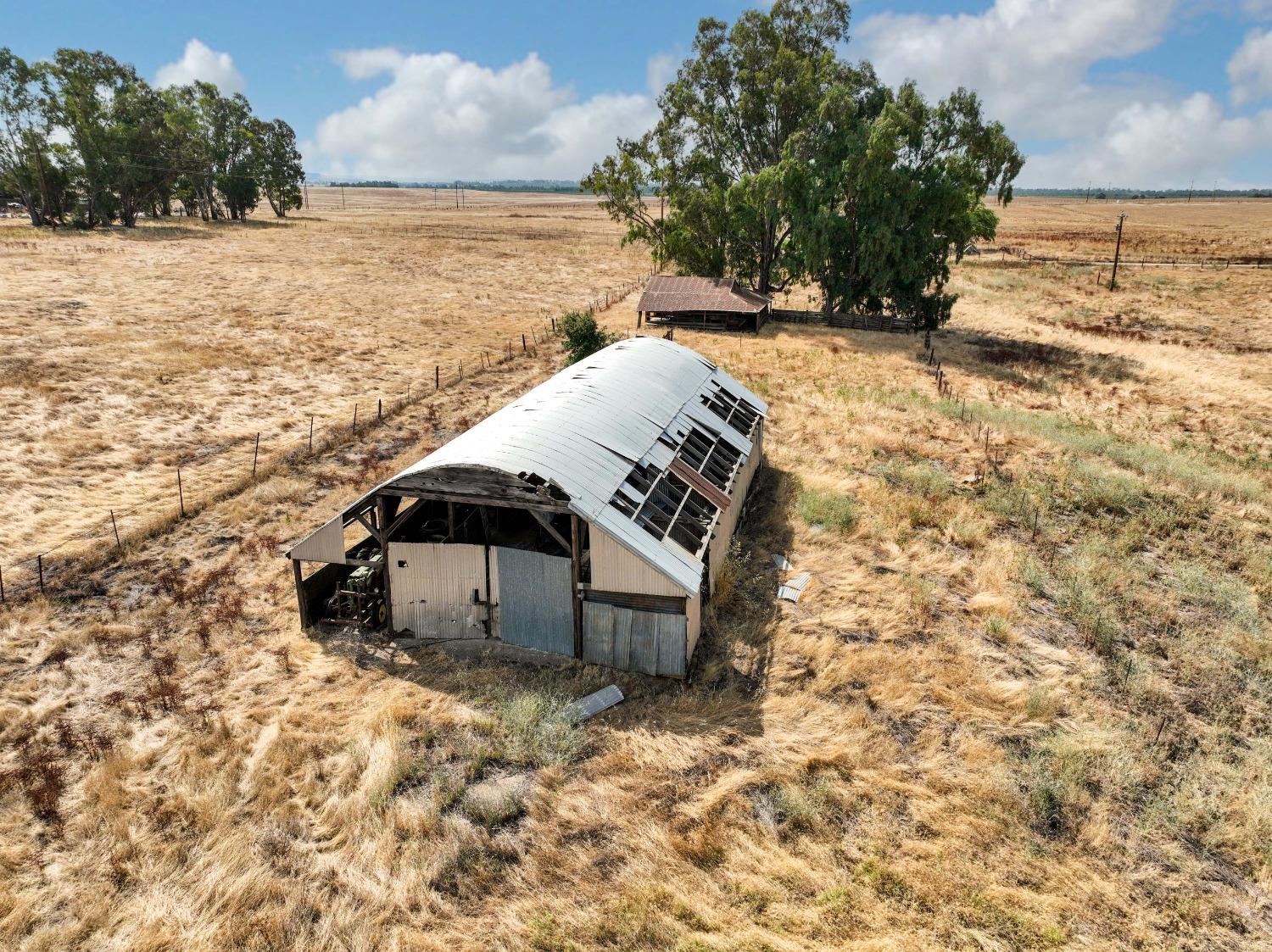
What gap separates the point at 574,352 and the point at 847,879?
27.7 m

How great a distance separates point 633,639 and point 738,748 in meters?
2.81

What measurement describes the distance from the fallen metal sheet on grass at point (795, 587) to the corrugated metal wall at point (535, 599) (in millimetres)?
5176

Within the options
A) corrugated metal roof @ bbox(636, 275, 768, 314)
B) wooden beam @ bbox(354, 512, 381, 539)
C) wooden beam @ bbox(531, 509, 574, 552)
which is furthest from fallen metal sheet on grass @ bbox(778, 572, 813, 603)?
corrugated metal roof @ bbox(636, 275, 768, 314)

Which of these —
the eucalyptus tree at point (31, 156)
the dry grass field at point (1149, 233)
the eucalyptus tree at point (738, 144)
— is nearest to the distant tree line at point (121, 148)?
the eucalyptus tree at point (31, 156)

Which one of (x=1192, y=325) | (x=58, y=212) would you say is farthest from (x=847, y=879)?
(x=58, y=212)

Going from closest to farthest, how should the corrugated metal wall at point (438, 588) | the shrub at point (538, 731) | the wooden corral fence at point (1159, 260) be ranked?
the shrub at point (538, 731) → the corrugated metal wall at point (438, 588) → the wooden corral fence at point (1159, 260)

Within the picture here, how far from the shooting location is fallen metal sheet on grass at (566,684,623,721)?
481 inches

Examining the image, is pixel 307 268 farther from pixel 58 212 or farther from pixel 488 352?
pixel 58 212

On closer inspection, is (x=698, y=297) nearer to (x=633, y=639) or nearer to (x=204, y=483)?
(x=204, y=483)

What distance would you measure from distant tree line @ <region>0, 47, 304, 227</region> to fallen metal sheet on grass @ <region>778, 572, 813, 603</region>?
90.8m

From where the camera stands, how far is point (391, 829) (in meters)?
9.98

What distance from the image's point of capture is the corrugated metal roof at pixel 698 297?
45.5 m

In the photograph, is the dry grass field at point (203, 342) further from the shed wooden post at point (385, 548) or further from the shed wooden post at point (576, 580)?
the shed wooden post at point (576, 580)

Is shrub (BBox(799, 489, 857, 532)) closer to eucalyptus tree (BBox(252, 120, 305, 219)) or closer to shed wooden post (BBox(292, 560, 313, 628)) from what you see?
shed wooden post (BBox(292, 560, 313, 628))
